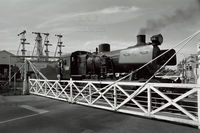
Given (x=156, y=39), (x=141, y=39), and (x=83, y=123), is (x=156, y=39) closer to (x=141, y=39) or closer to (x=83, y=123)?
(x=141, y=39)

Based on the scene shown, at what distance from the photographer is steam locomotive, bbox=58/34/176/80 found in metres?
9.59

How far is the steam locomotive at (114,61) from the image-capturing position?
31.4 ft

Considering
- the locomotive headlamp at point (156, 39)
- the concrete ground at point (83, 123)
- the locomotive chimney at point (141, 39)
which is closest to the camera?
the concrete ground at point (83, 123)

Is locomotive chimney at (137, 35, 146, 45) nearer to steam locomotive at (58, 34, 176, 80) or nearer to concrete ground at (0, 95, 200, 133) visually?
steam locomotive at (58, 34, 176, 80)

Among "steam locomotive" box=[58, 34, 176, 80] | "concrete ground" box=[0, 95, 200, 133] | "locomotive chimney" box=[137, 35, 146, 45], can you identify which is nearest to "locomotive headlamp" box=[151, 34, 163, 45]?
"steam locomotive" box=[58, 34, 176, 80]

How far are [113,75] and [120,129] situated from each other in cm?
558

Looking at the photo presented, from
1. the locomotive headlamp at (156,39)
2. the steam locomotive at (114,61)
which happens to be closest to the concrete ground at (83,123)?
the steam locomotive at (114,61)

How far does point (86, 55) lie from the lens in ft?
45.5

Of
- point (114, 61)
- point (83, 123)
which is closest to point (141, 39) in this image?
point (114, 61)

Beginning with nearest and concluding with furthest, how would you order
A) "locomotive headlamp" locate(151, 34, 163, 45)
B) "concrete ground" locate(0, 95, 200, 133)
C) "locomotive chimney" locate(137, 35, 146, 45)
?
"concrete ground" locate(0, 95, 200, 133)
"locomotive headlamp" locate(151, 34, 163, 45)
"locomotive chimney" locate(137, 35, 146, 45)

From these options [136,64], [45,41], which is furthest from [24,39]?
[136,64]

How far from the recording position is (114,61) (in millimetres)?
11477

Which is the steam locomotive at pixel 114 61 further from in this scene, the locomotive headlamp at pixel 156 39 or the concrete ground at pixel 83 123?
the concrete ground at pixel 83 123

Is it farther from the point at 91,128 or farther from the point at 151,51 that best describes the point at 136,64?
the point at 91,128
